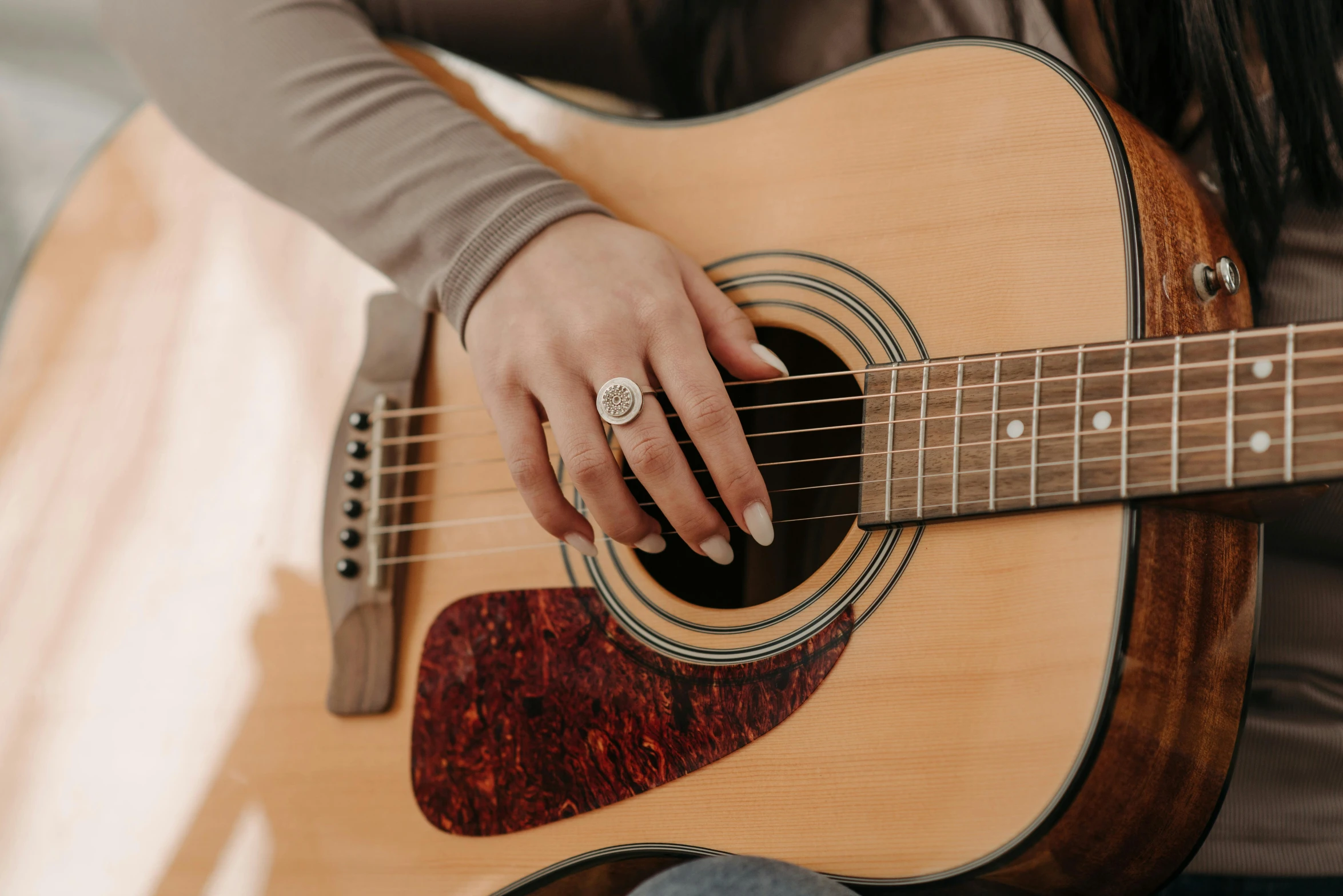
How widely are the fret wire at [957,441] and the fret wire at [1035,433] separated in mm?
45

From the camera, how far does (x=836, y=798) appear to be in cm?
59

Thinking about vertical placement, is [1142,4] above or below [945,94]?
above

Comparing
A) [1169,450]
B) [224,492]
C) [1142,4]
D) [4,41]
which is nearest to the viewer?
[1169,450]

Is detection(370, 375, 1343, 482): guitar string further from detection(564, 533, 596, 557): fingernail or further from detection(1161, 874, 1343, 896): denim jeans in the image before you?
detection(1161, 874, 1343, 896): denim jeans

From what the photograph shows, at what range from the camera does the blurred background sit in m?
1.62

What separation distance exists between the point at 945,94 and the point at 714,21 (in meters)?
0.36

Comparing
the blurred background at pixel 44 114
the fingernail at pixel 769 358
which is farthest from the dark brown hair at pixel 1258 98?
the blurred background at pixel 44 114

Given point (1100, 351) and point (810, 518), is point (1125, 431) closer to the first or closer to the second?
point (1100, 351)

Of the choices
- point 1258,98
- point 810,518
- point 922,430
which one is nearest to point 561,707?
point 810,518

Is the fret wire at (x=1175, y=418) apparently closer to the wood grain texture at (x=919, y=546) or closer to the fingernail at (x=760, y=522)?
the wood grain texture at (x=919, y=546)

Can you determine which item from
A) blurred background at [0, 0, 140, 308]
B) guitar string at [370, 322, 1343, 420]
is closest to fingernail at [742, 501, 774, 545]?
guitar string at [370, 322, 1343, 420]

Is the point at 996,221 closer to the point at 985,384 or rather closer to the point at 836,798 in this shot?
the point at 985,384

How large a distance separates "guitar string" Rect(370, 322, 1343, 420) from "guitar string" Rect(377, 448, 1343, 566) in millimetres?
55

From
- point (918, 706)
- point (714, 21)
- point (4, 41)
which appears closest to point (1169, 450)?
point (918, 706)
